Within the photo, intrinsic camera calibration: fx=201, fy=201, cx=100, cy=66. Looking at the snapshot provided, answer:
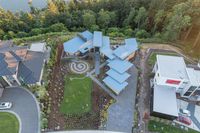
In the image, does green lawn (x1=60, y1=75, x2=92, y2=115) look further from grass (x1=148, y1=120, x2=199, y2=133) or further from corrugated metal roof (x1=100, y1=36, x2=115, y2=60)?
grass (x1=148, y1=120, x2=199, y2=133)

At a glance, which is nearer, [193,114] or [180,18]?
[193,114]

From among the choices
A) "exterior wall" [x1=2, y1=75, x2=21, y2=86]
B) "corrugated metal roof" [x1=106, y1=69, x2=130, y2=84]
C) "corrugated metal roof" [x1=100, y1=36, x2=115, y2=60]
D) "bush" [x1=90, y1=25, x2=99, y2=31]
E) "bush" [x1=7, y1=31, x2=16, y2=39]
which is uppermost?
"bush" [x1=90, y1=25, x2=99, y2=31]

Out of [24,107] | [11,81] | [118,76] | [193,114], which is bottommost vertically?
[193,114]

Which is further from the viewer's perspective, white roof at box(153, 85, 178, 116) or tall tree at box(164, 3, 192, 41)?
tall tree at box(164, 3, 192, 41)

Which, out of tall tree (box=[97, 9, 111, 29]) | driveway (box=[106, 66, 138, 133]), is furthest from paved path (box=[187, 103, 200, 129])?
tall tree (box=[97, 9, 111, 29])

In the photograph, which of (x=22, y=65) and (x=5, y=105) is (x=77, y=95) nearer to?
(x=22, y=65)

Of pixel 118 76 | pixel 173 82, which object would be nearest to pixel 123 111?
pixel 118 76

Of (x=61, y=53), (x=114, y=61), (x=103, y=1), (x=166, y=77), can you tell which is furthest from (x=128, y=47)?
(x=103, y=1)
